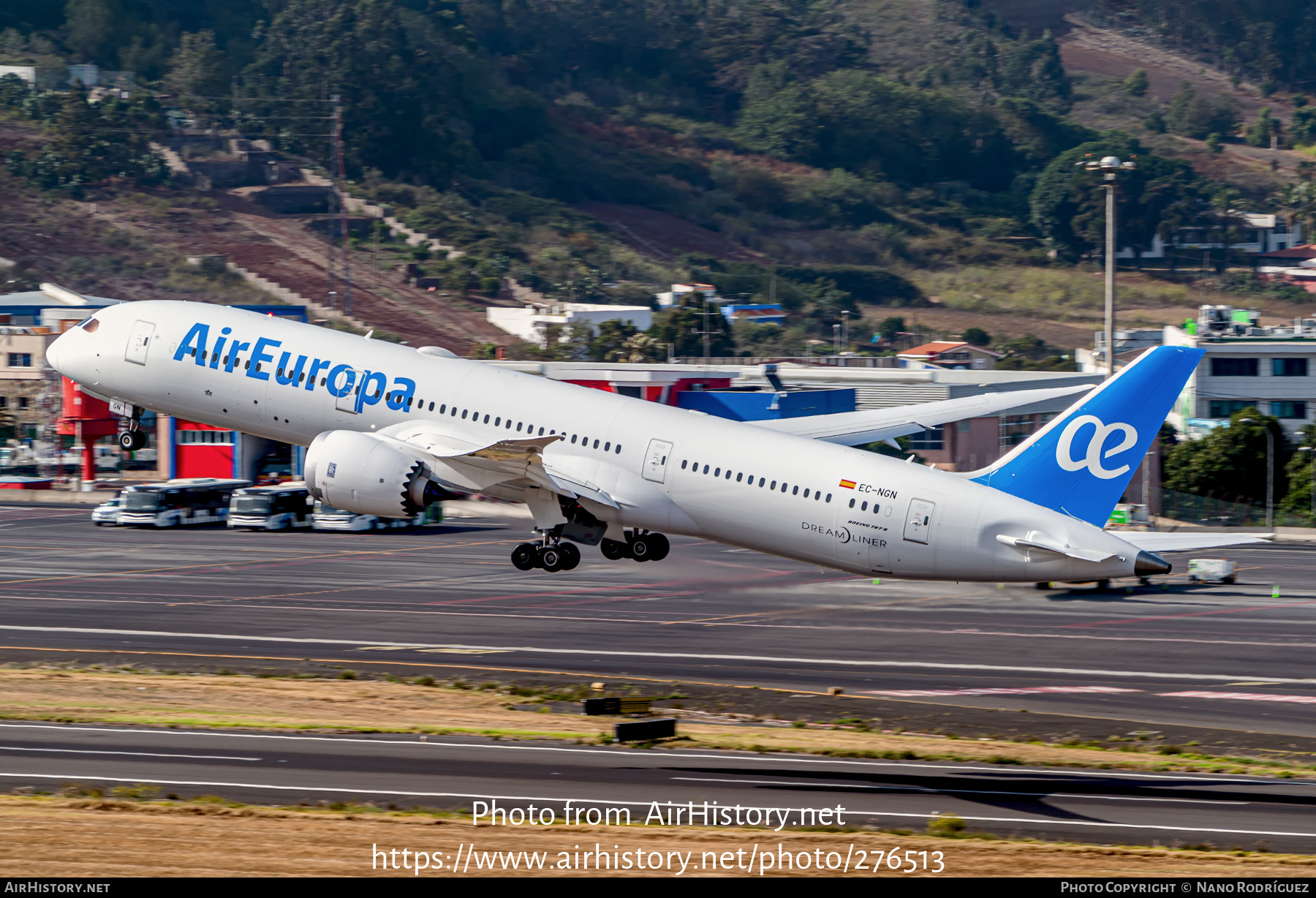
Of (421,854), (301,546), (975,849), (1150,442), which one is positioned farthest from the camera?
(301,546)

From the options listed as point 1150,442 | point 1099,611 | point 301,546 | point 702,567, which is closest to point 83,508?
point 301,546

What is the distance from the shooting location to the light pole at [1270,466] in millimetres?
126812

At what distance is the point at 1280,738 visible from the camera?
176 ft

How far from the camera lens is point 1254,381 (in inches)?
6063

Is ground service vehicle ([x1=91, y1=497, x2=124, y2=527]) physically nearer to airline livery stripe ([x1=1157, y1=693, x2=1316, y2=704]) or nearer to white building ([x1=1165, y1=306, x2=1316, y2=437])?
airline livery stripe ([x1=1157, y1=693, x2=1316, y2=704])

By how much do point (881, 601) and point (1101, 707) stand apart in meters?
22.9

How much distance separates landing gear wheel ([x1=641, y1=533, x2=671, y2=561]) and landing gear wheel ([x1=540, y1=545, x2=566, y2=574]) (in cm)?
286

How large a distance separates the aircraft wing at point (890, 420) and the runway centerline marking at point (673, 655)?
35.6 ft

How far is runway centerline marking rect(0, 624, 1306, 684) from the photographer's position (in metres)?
65.2

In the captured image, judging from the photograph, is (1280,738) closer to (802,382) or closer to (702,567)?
(702,567)

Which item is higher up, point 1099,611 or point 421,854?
point 421,854

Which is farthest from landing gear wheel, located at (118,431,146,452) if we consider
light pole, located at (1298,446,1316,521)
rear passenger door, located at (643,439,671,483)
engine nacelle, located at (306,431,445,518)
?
light pole, located at (1298,446,1316,521)

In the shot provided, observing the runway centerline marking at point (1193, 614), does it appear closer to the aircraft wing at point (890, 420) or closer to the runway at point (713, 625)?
the runway at point (713, 625)
